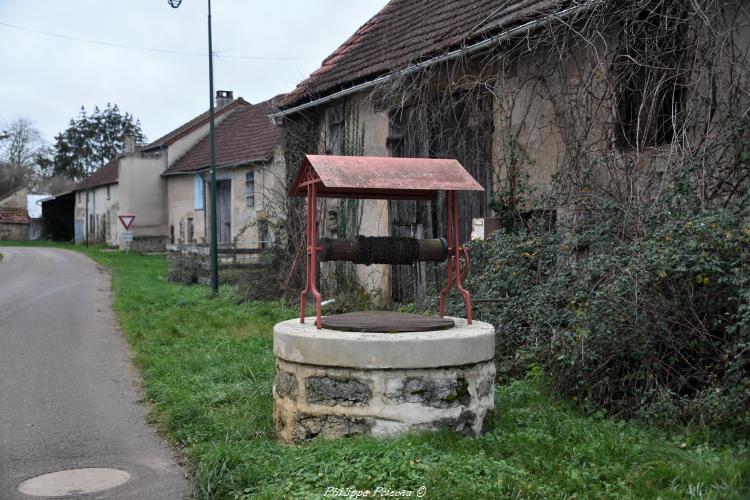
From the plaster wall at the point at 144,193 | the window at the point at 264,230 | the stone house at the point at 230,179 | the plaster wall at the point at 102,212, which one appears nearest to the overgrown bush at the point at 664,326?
the window at the point at 264,230

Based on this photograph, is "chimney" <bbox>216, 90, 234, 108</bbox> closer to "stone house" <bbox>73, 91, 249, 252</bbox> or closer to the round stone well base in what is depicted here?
"stone house" <bbox>73, 91, 249, 252</bbox>

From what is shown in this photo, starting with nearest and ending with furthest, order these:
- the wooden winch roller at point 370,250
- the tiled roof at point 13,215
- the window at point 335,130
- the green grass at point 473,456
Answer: the green grass at point 473,456
the wooden winch roller at point 370,250
the window at point 335,130
the tiled roof at point 13,215

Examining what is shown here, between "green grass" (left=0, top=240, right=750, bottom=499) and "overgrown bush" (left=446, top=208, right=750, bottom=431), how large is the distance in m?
0.25

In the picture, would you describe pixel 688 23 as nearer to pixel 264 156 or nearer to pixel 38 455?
pixel 38 455

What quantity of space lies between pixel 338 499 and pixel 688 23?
6098 millimetres

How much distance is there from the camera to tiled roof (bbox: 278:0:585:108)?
30.9ft

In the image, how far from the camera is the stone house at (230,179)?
88.3 ft

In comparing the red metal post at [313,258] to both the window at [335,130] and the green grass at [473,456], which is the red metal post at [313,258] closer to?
the green grass at [473,456]

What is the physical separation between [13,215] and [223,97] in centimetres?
2924

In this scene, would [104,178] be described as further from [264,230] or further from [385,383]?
[385,383]

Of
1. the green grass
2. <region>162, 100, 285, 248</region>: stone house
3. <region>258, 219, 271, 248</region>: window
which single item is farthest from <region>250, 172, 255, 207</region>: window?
the green grass

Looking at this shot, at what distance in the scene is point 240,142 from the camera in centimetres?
3025

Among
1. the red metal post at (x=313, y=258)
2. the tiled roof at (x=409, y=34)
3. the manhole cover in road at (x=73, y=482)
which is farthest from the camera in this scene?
the tiled roof at (x=409, y=34)

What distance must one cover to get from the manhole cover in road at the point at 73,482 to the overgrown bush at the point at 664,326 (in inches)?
136
